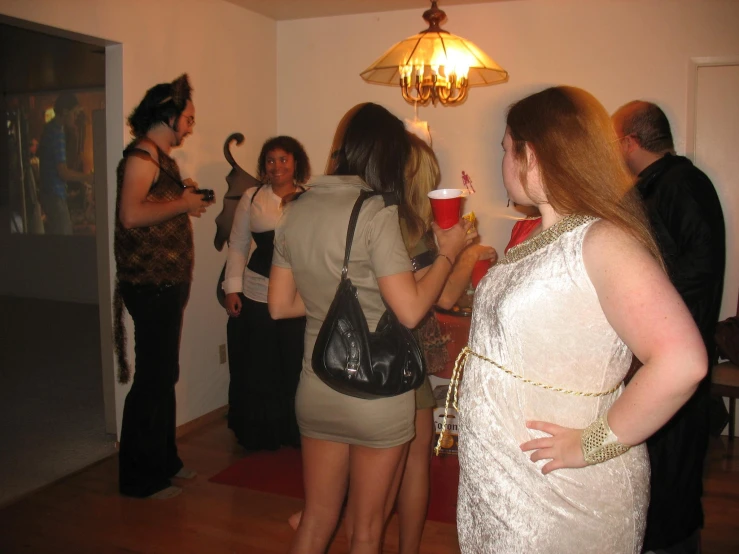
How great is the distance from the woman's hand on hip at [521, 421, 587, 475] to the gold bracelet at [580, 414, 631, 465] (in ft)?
0.03

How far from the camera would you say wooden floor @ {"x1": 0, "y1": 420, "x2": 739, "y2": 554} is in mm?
2648

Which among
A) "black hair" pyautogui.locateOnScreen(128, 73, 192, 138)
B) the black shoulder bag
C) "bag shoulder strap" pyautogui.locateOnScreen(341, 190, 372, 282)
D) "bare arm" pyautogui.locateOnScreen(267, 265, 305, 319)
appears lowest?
the black shoulder bag

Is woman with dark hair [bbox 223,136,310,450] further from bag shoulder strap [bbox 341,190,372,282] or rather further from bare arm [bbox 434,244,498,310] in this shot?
bag shoulder strap [bbox 341,190,372,282]

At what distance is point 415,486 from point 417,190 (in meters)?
0.93

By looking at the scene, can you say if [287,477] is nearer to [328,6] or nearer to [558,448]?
[558,448]

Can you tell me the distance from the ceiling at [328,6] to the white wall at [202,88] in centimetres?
12

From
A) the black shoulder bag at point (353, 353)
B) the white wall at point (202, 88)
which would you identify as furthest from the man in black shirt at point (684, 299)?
the white wall at point (202, 88)

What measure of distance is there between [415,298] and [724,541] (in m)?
2.07

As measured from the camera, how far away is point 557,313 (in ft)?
3.80

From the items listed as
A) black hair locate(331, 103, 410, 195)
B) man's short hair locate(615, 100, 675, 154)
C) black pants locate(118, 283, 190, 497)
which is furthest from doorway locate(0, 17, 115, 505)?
man's short hair locate(615, 100, 675, 154)

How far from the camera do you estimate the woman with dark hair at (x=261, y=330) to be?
3.50 meters

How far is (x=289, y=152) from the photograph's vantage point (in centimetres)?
357

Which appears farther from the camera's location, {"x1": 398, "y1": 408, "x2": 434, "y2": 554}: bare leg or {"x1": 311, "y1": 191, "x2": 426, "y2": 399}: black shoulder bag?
{"x1": 398, "y1": 408, "x2": 434, "y2": 554}: bare leg

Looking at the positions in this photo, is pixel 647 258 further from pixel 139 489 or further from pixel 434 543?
pixel 139 489
